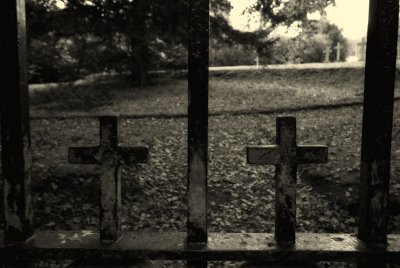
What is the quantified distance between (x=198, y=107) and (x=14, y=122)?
758 millimetres

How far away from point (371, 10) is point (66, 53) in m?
15.6

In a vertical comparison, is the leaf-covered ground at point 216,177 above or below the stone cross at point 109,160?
below

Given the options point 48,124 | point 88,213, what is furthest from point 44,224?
point 48,124

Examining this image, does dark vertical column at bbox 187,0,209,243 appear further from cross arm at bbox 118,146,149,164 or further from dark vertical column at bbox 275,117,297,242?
dark vertical column at bbox 275,117,297,242

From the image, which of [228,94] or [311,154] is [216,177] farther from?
[228,94]

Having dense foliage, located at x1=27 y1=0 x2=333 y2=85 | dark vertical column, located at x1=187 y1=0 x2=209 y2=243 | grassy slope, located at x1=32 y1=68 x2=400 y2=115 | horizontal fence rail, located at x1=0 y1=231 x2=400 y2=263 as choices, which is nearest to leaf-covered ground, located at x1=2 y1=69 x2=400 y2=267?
grassy slope, located at x1=32 y1=68 x2=400 y2=115

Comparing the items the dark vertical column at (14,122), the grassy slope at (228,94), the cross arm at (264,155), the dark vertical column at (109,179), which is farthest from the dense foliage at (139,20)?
the cross arm at (264,155)

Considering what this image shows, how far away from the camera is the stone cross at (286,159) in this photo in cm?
164

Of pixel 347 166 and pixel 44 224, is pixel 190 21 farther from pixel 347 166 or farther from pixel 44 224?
pixel 347 166

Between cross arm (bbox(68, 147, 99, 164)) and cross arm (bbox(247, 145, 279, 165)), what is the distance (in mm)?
647

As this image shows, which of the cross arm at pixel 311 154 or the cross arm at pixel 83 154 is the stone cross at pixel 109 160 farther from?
the cross arm at pixel 311 154

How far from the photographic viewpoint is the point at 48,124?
1038cm

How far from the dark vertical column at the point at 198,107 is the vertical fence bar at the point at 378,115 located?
66cm

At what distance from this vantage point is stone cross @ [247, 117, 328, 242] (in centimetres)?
164
